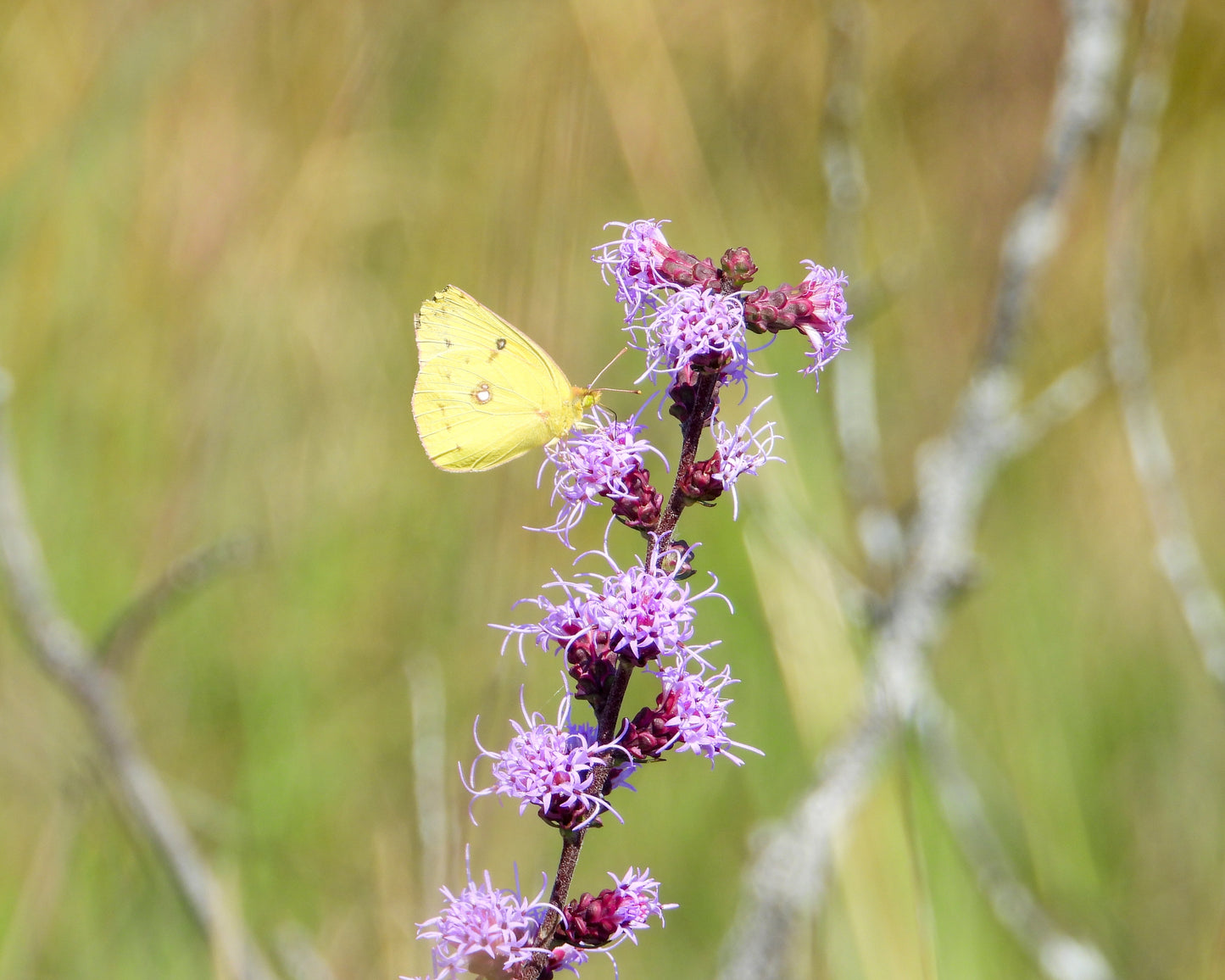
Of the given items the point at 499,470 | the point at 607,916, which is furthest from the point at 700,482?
the point at 499,470

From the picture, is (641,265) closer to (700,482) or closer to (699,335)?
(699,335)

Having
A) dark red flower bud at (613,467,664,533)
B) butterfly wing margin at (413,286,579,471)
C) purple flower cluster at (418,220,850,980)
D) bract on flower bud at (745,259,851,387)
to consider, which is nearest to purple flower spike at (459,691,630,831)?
purple flower cluster at (418,220,850,980)

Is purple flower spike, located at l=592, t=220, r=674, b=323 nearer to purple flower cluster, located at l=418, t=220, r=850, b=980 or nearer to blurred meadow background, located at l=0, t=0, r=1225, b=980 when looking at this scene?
purple flower cluster, located at l=418, t=220, r=850, b=980


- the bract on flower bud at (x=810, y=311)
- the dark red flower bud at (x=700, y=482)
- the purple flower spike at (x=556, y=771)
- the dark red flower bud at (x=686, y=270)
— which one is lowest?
the purple flower spike at (x=556, y=771)

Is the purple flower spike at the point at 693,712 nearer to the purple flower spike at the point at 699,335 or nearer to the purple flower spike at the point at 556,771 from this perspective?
the purple flower spike at the point at 556,771

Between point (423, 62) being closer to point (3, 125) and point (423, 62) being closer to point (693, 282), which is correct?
point (3, 125)

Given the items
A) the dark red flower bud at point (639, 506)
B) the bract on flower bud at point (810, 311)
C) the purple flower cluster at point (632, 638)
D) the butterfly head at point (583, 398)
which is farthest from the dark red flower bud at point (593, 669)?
the butterfly head at point (583, 398)

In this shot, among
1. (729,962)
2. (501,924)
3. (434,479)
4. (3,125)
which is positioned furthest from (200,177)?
(501,924)
